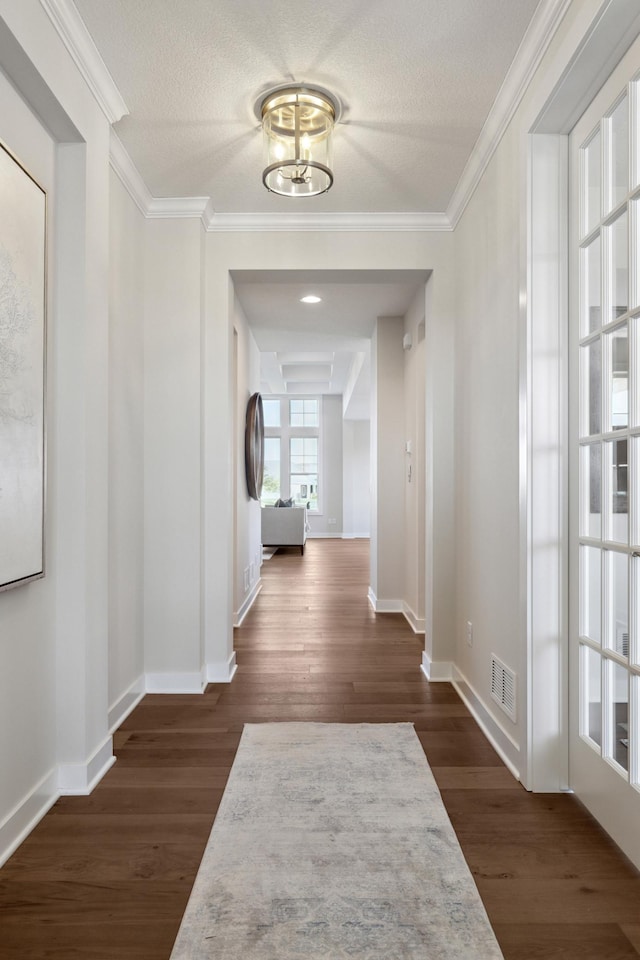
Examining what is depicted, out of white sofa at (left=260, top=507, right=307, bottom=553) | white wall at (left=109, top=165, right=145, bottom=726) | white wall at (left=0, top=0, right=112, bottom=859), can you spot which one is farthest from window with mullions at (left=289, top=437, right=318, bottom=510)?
white wall at (left=0, top=0, right=112, bottom=859)

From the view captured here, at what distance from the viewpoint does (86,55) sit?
84.7 inches

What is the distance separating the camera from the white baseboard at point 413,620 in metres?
4.62

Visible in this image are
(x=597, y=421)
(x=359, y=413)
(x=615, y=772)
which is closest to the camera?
(x=615, y=772)

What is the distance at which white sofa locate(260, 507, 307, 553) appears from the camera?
9820 mm

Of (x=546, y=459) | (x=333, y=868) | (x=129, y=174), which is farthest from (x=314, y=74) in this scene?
(x=333, y=868)

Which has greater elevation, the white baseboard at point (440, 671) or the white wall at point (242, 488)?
the white wall at point (242, 488)

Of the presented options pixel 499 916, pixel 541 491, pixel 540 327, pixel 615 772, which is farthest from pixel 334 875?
pixel 540 327

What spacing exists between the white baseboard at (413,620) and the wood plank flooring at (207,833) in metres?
1.03

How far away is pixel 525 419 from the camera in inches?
88.2

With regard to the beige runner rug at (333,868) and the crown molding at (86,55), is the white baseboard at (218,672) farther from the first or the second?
the crown molding at (86,55)

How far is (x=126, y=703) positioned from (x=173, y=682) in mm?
361

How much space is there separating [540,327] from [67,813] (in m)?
2.42

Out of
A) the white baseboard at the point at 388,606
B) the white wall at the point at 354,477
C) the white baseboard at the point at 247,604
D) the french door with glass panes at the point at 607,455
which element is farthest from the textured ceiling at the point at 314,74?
the white wall at the point at 354,477

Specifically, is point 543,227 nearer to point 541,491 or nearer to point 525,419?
point 525,419
